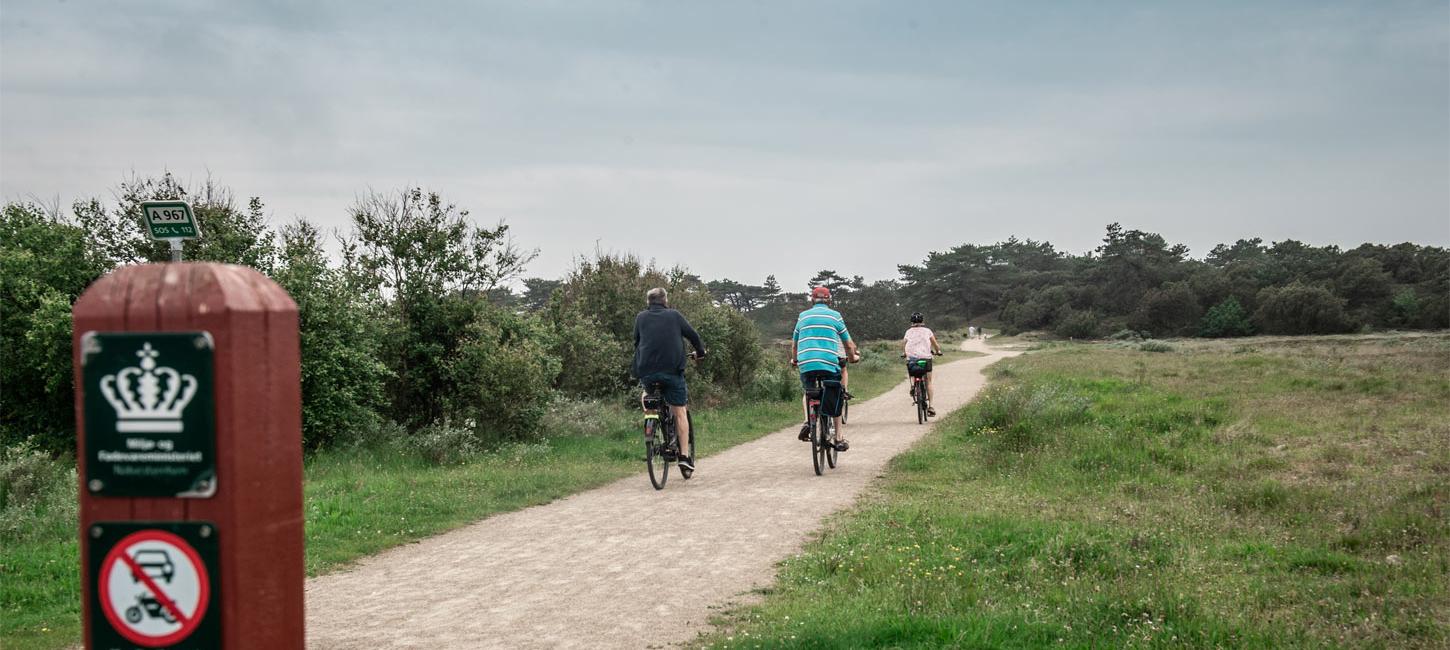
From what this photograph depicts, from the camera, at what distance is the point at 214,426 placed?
190 cm

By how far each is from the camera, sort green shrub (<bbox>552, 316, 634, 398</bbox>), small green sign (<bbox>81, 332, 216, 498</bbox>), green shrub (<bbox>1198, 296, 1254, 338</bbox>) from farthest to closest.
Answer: green shrub (<bbox>1198, 296, 1254, 338</bbox>) < green shrub (<bbox>552, 316, 634, 398</bbox>) < small green sign (<bbox>81, 332, 216, 498</bbox>)

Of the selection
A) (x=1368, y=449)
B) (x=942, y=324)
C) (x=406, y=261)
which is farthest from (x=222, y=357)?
(x=942, y=324)

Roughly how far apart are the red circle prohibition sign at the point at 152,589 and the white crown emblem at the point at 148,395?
8.4 inches

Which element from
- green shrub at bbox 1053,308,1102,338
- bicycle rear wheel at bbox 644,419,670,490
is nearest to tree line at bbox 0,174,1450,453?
bicycle rear wheel at bbox 644,419,670,490

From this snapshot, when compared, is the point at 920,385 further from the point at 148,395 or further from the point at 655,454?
the point at 148,395

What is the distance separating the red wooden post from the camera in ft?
6.19

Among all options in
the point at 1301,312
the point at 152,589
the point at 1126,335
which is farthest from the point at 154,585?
the point at 1126,335

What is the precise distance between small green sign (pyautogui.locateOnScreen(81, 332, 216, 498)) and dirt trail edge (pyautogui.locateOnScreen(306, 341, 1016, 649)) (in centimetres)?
343

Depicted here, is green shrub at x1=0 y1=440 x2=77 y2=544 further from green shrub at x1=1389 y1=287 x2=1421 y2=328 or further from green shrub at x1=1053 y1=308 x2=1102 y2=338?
green shrub at x1=1053 y1=308 x2=1102 y2=338

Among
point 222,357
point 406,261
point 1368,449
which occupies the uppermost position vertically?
point 406,261

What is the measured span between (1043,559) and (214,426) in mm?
→ 5893

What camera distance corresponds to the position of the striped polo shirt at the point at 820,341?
1213cm

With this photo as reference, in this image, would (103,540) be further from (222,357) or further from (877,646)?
(877,646)

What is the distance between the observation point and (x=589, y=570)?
6.97 meters
